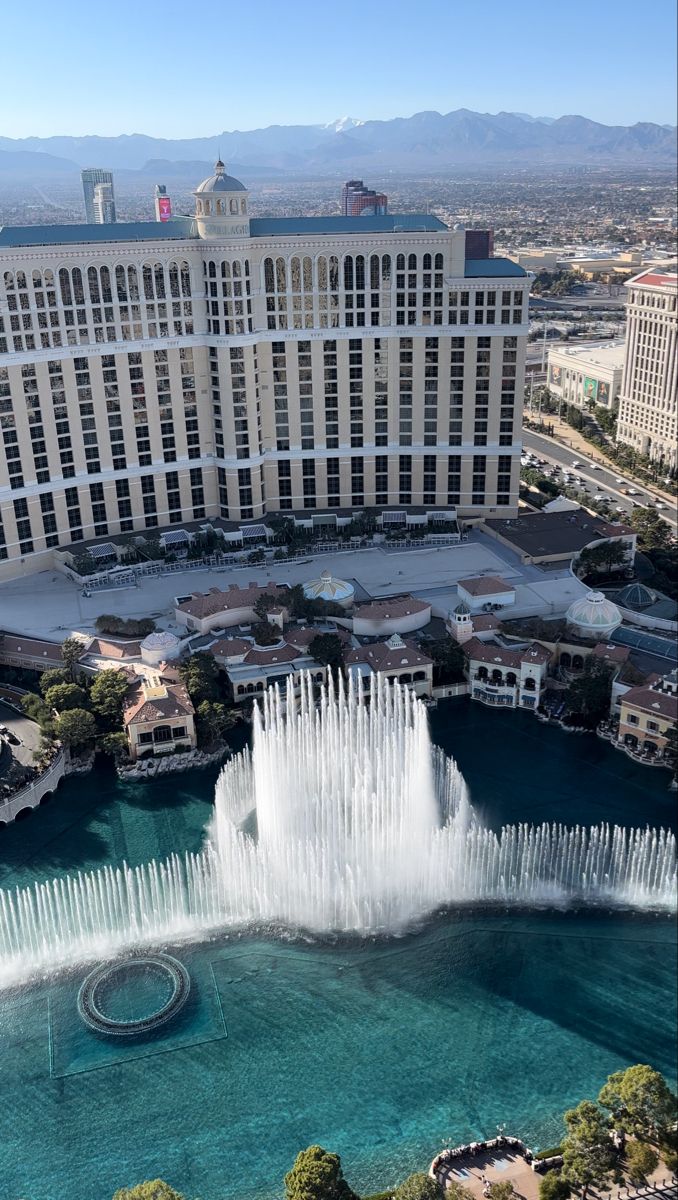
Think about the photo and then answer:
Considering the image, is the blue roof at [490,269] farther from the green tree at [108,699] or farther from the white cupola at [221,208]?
the green tree at [108,699]

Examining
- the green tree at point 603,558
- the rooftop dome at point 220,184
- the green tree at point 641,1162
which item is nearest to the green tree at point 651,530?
the green tree at point 603,558

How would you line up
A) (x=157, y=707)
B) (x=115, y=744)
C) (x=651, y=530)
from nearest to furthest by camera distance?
(x=115, y=744)
(x=157, y=707)
(x=651, y=530)

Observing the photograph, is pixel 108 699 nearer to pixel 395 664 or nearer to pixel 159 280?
pixel 395 664

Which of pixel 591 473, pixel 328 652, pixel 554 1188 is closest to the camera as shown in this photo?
pixel 554 1188

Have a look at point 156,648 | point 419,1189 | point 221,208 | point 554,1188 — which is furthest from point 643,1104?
point 221,208

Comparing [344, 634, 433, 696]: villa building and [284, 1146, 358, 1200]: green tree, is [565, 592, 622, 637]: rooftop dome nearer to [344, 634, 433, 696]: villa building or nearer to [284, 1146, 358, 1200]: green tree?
A: [344, 634, 433, 696]: villa building
